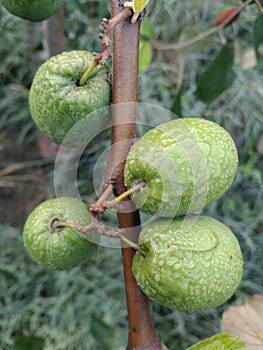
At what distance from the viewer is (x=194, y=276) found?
2.43 ft

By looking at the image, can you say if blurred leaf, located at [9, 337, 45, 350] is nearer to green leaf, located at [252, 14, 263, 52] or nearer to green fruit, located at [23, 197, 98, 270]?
green fruit, located at [23, 197, 98, 270]

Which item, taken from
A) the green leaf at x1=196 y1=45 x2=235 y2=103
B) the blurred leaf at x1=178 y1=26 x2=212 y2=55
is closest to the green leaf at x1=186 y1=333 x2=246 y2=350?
the green leaf at x1=196 y1=45 x2=235 y2=103

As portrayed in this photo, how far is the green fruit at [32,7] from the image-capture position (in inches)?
38.7

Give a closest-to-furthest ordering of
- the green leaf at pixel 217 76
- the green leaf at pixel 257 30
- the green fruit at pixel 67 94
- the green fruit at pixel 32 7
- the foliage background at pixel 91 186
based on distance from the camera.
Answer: the green fruit at pixel 67 94, the green fruit at pixel 32 7, the green leaf at pixel 257 30, the green leaf at pixel 217 76, the foliage background at pixel 91 186

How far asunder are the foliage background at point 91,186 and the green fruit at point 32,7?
2.60ft

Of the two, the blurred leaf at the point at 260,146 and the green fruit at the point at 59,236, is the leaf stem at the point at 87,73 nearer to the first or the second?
the green fruit at the point at 59,236

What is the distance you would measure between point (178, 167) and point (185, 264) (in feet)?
0.48

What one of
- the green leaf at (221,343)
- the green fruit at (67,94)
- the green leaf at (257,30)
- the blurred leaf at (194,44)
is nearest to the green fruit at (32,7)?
the green fruit at (67,94)

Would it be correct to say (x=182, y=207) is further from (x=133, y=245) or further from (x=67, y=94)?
(x=67, y=94)

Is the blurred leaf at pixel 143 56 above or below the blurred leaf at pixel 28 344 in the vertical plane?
above

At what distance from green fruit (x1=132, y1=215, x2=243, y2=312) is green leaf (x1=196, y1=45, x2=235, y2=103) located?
0.80m

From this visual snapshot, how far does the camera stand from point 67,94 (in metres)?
0.87

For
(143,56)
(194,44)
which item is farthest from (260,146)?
(143,56)

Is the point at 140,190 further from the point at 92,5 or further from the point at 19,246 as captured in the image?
the point at 92,5
